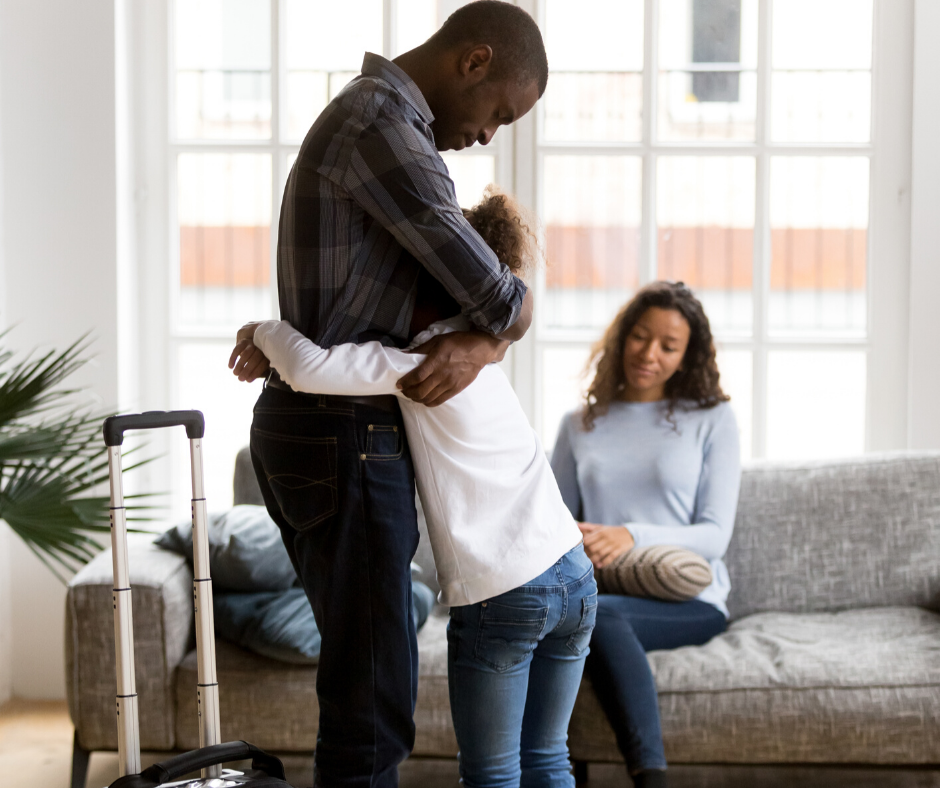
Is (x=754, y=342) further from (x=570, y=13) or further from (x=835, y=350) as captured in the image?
(x=570, y=13)

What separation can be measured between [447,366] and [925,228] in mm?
2143

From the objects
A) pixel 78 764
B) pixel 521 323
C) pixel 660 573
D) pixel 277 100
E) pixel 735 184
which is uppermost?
pixel 277 100

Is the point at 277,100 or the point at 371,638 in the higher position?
the point at 277,100

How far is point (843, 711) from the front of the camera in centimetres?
199

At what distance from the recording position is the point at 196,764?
1.22 meters

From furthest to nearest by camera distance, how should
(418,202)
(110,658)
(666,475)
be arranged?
(666,475)
(110,658)
(418,202)

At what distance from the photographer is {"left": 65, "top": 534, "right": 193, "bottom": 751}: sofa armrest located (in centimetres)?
213

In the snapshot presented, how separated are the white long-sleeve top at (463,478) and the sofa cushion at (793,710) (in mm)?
963

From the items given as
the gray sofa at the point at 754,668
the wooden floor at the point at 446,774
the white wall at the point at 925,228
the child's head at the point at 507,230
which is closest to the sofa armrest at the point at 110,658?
the gray sofa at the point at 754,668

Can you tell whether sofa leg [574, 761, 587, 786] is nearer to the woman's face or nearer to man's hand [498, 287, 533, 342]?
the woman's face

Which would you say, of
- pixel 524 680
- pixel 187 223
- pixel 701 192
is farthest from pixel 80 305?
pixel 524 680

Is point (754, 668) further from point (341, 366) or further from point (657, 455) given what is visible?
point (341, 366)

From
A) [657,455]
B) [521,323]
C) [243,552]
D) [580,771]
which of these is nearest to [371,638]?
[521,323]

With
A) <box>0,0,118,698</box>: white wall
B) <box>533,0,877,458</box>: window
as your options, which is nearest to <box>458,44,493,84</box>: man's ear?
<box>533,0,877,458</box>: window
